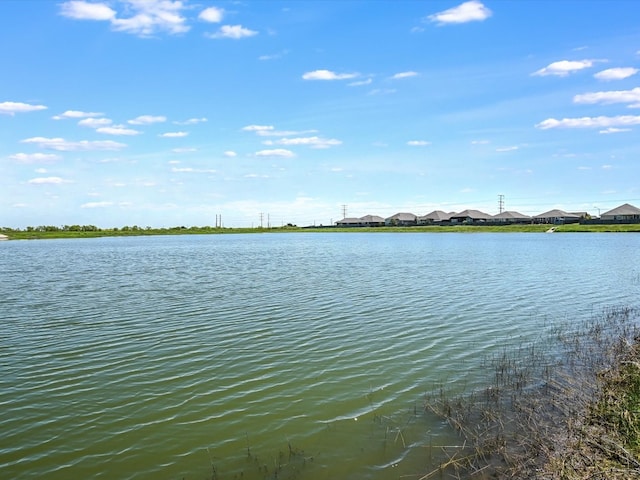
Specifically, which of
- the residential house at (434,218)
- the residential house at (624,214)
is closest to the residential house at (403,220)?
the residential house at (434,218)

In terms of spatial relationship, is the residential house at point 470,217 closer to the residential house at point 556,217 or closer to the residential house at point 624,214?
the residential house at point 556,217

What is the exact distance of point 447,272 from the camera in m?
31.1

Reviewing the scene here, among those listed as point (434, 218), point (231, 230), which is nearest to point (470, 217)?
point (434, 218)

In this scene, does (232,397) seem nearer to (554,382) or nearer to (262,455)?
(262,455)

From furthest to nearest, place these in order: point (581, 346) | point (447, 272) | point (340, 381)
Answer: point (447, 272), point (581, 346), point (340, 381)

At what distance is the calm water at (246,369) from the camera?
287 inches

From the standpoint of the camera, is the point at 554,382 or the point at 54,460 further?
the point at 554,382

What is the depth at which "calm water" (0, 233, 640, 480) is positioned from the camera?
728cm

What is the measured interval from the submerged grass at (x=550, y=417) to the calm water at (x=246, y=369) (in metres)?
0.58

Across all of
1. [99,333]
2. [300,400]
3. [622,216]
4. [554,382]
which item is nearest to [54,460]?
[300,400]

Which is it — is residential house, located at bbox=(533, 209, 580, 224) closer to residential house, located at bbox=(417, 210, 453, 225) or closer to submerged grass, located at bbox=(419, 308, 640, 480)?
residential house, located at bbox=(417, 210, 453, 225)

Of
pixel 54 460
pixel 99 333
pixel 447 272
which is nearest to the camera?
pixel 54 460

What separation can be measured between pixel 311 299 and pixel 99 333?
→ 29.6 feet

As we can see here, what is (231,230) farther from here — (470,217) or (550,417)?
(550,417)
